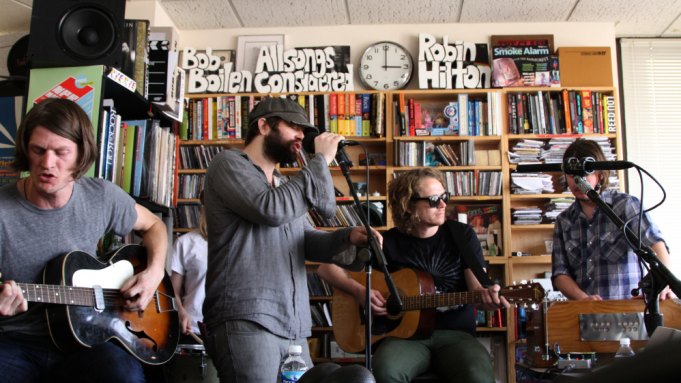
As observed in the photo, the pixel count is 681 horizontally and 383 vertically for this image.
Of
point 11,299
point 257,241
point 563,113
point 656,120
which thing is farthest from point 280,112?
point 656,120

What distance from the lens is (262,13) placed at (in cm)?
409

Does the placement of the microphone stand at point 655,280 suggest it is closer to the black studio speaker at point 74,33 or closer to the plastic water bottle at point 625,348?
the plastic water bottle at point 625,348

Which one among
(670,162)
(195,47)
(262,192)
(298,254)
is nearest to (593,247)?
(298,254)

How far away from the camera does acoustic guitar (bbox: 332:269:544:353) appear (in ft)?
6.86

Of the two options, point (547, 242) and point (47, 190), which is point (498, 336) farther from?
point (47, 190)

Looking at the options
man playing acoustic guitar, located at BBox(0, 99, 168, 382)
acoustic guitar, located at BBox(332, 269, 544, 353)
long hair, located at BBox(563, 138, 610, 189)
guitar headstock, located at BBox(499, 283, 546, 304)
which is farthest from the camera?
long hair, located at BBox(563, 138, 610, 189)

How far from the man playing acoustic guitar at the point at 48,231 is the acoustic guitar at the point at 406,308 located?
3.52 feet

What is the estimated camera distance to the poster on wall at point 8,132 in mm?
1901

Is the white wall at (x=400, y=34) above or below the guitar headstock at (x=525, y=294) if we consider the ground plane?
above

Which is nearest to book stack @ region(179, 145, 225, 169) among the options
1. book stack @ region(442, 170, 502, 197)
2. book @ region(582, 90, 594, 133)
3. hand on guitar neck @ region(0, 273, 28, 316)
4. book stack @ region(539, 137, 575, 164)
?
book stack @ region(442, 170, 502, 197)

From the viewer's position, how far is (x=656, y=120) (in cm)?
428

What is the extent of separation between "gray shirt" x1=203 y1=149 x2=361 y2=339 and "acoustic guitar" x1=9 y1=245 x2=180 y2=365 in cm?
28

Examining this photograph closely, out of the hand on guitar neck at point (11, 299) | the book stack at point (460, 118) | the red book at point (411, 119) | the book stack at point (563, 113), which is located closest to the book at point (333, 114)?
the book stack at point (460, 118)

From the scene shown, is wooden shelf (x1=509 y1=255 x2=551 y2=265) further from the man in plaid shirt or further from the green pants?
the green pants
